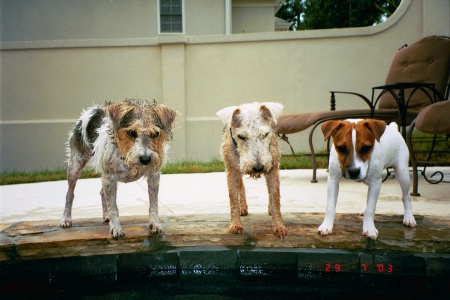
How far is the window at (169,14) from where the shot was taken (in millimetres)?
14695

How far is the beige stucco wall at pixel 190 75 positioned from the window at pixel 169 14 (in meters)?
4.62

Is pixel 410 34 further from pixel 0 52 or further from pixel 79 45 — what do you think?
pixel 0 52

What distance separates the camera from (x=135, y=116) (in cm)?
286

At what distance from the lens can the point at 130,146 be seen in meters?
2.80

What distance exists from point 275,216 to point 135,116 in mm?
1060

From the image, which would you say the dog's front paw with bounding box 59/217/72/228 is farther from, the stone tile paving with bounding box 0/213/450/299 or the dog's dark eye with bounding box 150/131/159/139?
the dog's dark eye with bounding box 150/131/159/139

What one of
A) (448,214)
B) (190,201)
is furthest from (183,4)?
(448,214)

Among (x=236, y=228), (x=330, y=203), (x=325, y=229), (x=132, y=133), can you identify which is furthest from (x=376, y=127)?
(x=132, y=133)

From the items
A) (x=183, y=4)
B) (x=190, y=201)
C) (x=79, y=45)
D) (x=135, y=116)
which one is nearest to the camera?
(x=135, y=116)

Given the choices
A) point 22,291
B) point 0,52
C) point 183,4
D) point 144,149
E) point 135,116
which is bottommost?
point 22,291

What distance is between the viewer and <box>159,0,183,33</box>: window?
14.7 meters

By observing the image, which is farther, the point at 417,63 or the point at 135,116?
the point at 417,63

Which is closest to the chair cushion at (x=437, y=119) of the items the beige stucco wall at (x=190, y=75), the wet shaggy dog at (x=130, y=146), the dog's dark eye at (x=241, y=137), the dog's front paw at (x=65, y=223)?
the dog's dark eye at (x=241, y=137)

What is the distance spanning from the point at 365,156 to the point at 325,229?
1.70 feet
